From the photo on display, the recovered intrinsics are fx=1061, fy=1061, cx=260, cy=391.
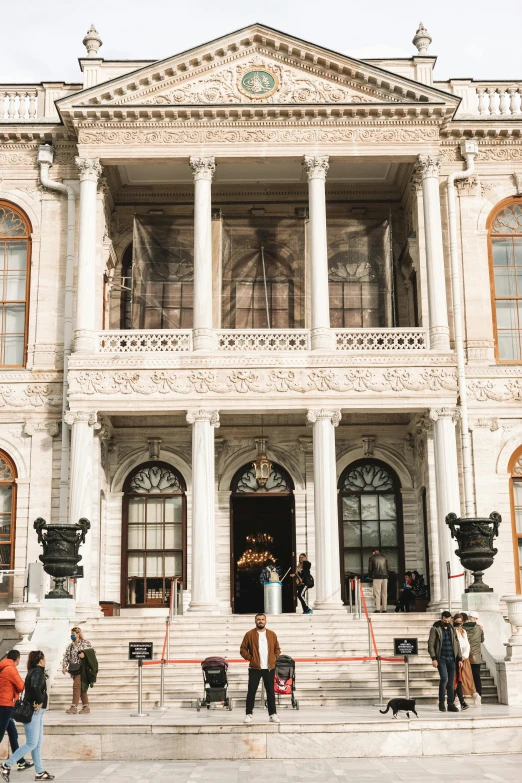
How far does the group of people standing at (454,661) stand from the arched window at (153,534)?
35.1 ft

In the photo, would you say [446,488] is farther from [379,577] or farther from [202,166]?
[202,166]

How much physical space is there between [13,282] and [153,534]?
282 inches

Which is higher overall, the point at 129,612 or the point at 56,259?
the point at 56,259

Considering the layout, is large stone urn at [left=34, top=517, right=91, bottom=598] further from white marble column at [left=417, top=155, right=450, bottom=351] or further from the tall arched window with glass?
white marble column at [left=417, top=155, right=450, bottom=351]

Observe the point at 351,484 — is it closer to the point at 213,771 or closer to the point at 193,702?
the point at 193,702

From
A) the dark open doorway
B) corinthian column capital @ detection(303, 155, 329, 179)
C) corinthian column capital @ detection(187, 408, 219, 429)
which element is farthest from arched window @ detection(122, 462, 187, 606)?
corinthian column capital @ detection(303, 155, 329, 179)

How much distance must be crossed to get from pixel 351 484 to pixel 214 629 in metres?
7.27

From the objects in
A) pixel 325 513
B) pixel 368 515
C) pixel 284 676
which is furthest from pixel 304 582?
pixel 284 676

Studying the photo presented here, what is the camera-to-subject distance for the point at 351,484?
27031mm

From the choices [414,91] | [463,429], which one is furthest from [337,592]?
[414,91]

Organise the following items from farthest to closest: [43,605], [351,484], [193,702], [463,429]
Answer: [351,484]
[463,429]
[43,605]
[193,702]

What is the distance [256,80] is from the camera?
83.4 feet

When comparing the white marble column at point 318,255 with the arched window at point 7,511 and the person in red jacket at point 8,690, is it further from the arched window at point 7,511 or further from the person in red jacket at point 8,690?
the person in red jacket at point 8,690

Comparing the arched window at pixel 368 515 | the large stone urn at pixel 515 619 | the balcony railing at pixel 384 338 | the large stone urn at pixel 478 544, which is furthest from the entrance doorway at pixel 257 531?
the large stone urn at pixel 515 619
